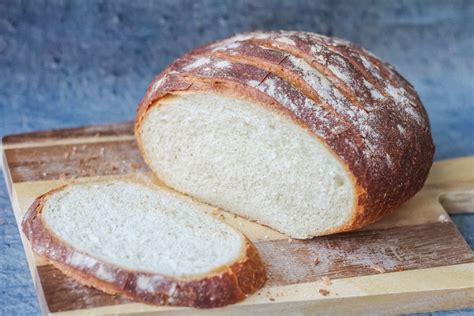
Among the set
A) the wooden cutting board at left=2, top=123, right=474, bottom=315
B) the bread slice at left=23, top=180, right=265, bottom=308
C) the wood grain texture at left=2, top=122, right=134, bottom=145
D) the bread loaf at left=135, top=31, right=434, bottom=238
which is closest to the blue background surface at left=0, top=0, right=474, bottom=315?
the wood grain texture at left=2, top=122, right=134, bottom=145

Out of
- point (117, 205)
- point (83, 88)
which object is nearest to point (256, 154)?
point (117, 205)

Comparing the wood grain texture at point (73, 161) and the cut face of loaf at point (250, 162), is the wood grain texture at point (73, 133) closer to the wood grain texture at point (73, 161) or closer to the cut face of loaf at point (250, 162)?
the wood grain texture at point (73, 161)

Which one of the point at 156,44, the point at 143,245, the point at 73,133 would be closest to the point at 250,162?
the point at 143,245

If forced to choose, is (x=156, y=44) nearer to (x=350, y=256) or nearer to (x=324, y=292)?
(x=350, y=256)

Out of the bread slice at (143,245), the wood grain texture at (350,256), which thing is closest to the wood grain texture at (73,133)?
the bread slice at (143,245)

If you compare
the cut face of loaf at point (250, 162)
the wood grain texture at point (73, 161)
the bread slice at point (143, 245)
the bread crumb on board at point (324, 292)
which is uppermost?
the cut face of loaf at point (250, 162)

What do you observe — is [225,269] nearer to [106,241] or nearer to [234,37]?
[106,241]

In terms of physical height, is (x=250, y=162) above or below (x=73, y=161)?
above
